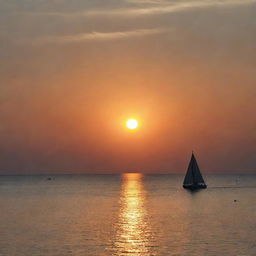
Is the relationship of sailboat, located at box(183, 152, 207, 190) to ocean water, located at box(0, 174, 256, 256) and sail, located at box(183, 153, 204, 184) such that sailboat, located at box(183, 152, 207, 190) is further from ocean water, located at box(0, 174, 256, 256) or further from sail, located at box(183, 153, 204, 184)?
ocean water, located at box(0, 174, 256, 256)

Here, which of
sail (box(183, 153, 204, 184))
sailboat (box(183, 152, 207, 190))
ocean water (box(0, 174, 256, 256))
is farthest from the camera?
sailboat (box(183, 152, 207, 190))

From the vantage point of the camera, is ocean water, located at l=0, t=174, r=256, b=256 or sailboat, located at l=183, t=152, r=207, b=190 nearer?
ocean water, located at l=0, t=174, r=256, b=256

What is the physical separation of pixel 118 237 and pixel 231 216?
41.0m

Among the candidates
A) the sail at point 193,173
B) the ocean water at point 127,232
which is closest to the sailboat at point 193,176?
the sail at point 193,173

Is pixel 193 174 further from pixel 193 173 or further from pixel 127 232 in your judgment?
pixel 127 232

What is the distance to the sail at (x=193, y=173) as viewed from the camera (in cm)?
17562

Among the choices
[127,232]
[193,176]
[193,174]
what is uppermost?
[193,174]

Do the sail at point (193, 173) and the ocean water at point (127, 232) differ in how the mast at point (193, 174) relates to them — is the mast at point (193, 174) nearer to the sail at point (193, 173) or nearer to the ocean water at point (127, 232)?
the sail at point (193, 173)

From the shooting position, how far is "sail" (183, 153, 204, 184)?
576ft

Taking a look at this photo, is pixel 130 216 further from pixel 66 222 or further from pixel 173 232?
pixel 173 232

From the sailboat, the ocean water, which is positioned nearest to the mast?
the sailboat

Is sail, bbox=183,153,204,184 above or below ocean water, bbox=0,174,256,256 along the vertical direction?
above

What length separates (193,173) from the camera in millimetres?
181250

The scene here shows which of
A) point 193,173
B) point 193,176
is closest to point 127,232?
point 193,173
